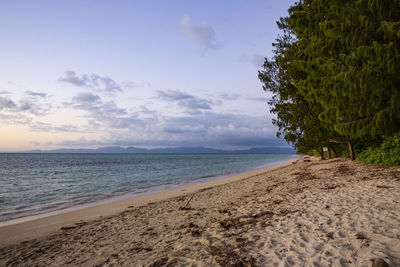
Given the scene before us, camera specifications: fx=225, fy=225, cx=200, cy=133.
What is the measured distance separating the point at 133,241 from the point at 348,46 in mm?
7744

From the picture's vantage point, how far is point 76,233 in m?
7.61

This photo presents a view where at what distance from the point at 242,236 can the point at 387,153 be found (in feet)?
45.3

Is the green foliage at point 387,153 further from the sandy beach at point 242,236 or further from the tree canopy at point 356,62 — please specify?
the tree canopy at point 356,62

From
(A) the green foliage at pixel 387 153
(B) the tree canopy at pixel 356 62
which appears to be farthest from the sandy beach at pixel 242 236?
(A) the green foliage at pixel 387 153

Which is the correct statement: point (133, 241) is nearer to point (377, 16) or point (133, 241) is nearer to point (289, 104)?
point (377, 16)

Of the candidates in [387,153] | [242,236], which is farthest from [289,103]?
[242,236]

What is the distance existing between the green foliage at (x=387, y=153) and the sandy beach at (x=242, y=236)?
5490 millimetres

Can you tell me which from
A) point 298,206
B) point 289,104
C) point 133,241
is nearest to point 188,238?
point 133,241

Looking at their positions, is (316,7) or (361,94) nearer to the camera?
(361,94)

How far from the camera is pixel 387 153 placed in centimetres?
1399

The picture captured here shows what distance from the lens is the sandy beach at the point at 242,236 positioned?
4117 mm

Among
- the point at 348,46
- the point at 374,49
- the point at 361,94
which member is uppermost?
the point at 348,46

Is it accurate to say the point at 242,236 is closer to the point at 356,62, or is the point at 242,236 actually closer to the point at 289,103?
the point at 356,62

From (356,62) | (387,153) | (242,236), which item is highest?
(356,62)
